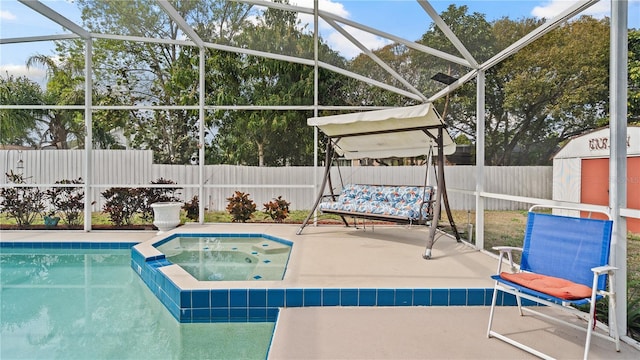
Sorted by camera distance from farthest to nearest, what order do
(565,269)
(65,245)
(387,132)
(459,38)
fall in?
(65,245)
(387,132)
(459,38)
(565,269)

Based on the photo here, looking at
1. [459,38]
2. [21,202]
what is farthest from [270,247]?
[21,202]

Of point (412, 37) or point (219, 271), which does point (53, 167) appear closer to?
point (219, 271)

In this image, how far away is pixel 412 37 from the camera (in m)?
5.15

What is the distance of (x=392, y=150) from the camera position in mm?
6191

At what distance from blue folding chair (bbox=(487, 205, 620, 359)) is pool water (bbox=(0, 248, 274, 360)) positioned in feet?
5.88

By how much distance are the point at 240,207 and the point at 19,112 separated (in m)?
4.43

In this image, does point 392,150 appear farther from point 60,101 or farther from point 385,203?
point 60,101

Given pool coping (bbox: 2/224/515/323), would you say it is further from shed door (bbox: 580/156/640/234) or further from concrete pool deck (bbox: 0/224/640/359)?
shed door (bbox: 580/156/640/234)

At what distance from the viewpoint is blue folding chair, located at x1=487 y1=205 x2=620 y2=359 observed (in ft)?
7.17

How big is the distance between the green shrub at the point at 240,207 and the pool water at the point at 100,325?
286 cm

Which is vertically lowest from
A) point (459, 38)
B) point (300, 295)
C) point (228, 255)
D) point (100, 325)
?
point (100, 325)

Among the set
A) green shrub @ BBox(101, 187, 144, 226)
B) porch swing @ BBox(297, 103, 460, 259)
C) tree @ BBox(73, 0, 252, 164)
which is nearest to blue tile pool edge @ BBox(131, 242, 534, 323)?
porch swing @ BBox(297, 103, 460, 259)

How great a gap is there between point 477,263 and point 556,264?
5.08 feet

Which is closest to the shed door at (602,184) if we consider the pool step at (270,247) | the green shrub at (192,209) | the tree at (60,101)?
the pool step at (270,247)
